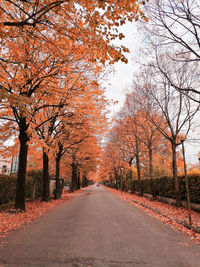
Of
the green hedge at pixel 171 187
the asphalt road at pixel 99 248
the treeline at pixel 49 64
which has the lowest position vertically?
the asphalt road at pixel 99 248

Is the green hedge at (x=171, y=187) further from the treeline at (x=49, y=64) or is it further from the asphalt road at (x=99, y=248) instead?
the treeline at (x=49, y=64)

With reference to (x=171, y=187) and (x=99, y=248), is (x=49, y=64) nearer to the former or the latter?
(x=99, y=248)

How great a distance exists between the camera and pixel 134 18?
4.79 metres

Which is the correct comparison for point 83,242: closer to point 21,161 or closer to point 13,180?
point 21,161

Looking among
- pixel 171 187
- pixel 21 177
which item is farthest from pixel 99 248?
pixel 171 187

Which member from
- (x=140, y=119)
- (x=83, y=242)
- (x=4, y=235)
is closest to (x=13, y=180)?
(x=4, y=235)

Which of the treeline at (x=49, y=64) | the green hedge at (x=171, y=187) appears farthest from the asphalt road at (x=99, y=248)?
the green hedge at (x=171, y=187)

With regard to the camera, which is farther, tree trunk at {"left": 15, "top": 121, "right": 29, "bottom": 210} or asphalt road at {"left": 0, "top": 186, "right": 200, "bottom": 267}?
tree trunk at {"left": 15, "top": 121, "right": 29, "bottom": 210}

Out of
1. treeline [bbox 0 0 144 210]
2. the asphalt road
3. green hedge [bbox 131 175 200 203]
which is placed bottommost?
the asphalt road

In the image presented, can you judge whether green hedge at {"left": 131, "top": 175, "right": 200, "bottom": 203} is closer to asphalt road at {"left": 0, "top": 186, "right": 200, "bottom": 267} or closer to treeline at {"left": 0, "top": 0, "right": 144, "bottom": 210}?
asphalt road at {"left": 0, "top": 186, "right": 200, "bottom": 267}

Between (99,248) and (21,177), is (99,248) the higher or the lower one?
the lower one

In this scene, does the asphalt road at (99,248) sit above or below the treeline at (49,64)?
below

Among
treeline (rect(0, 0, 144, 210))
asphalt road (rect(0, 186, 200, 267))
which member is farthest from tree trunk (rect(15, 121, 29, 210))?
asphalt road (rect(0, 186, 200, 267))

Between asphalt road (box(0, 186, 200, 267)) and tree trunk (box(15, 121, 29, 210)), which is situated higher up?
tree trunk (box(15, 121, 29, 210))
